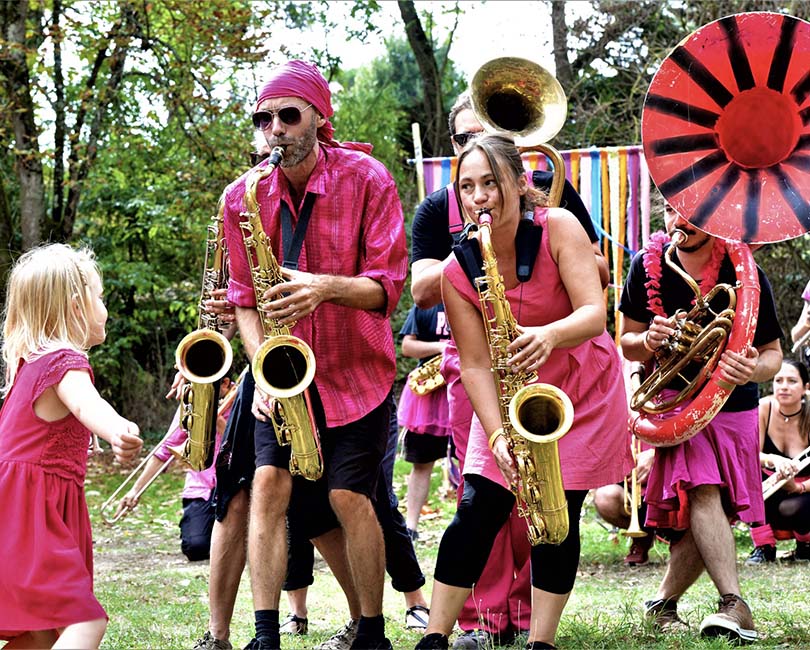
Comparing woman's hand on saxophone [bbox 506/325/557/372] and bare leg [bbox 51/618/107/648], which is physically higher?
woman's hand on saxophone [bbox 506/325/557/372]

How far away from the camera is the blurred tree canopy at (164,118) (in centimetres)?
1245

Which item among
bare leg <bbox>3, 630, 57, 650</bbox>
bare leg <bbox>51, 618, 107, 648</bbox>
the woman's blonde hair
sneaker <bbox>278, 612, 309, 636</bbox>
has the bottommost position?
sneaker <bbox>278, 612, 309, 636</bbox>

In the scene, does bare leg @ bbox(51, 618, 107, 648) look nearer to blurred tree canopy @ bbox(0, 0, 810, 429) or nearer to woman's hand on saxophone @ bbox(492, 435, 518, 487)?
woman's hand on saxophone @ bbox(492, 435, 518, 487)

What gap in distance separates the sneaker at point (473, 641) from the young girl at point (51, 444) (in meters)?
1.58

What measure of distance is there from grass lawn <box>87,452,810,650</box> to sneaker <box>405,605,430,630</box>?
7cm

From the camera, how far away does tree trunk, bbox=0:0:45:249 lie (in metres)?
12.2

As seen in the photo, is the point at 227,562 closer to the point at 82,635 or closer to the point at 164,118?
the point at 82,635

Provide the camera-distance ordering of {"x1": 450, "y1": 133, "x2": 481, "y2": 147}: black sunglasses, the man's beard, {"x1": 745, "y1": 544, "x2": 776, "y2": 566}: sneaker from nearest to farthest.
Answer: the man's beard → {"x1": 450, "y1": 133, "x2": 481, "y2": 147}: black sunglasses → {"x1": 745, "y1": 544, "x2": 776, "y2": 566}: sneaker

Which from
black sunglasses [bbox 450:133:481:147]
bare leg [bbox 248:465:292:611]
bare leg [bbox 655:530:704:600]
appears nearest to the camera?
bare leg [bbox 248:465:292:611]

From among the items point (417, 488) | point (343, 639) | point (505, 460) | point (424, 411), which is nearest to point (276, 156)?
point (505, 460)

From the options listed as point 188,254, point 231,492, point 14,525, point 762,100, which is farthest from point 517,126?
point 188,254

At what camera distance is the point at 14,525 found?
3.81 metres

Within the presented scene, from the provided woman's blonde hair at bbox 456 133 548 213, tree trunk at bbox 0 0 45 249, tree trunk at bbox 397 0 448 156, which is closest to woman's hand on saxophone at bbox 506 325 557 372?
woman's blonde hair at bbox 456 133 548 213

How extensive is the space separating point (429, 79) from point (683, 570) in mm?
12661
